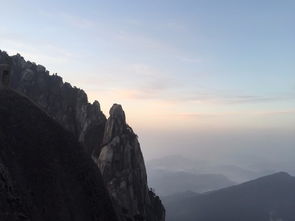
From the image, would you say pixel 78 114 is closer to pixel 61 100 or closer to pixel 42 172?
pixel 61 100

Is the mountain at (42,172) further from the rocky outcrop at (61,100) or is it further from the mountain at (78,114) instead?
the rocky outcrop at (61,100)

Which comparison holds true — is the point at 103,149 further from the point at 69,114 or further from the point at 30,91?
the point at 30,91

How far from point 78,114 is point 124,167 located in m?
24.8

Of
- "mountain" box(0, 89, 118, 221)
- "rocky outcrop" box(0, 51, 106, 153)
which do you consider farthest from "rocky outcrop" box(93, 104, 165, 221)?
"mountain" box(0, 89, 118, 221)

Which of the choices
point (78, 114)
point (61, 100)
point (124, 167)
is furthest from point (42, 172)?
point (61, 100)

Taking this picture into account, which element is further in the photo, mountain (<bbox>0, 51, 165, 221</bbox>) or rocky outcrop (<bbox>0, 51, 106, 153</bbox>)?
rocky outcrop (<bbox>0, 51, 106, 153</bbox>)

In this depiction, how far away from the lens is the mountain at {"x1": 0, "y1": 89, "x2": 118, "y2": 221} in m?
57.4

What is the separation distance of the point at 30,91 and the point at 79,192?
7372cm

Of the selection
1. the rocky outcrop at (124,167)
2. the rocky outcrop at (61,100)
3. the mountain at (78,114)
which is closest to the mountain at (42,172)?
the rocky outcrop at (124,167)

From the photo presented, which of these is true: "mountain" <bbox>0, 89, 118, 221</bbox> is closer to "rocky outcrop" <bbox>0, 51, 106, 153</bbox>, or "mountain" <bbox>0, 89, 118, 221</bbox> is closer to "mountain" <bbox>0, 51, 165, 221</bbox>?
"mountain" <bbox>0, 51, 165, 221</bbox>

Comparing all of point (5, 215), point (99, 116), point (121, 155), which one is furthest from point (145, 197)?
point (5, 215)

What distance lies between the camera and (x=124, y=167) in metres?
126

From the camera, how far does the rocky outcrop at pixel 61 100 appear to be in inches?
5266

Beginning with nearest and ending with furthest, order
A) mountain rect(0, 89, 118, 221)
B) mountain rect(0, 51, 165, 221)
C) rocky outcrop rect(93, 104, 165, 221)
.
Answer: mountain rect(0, 89, 118, 221)
rocky outcrop rect(93, 104, 165, 221)
mountain rect(0, 51, 165, 221)
